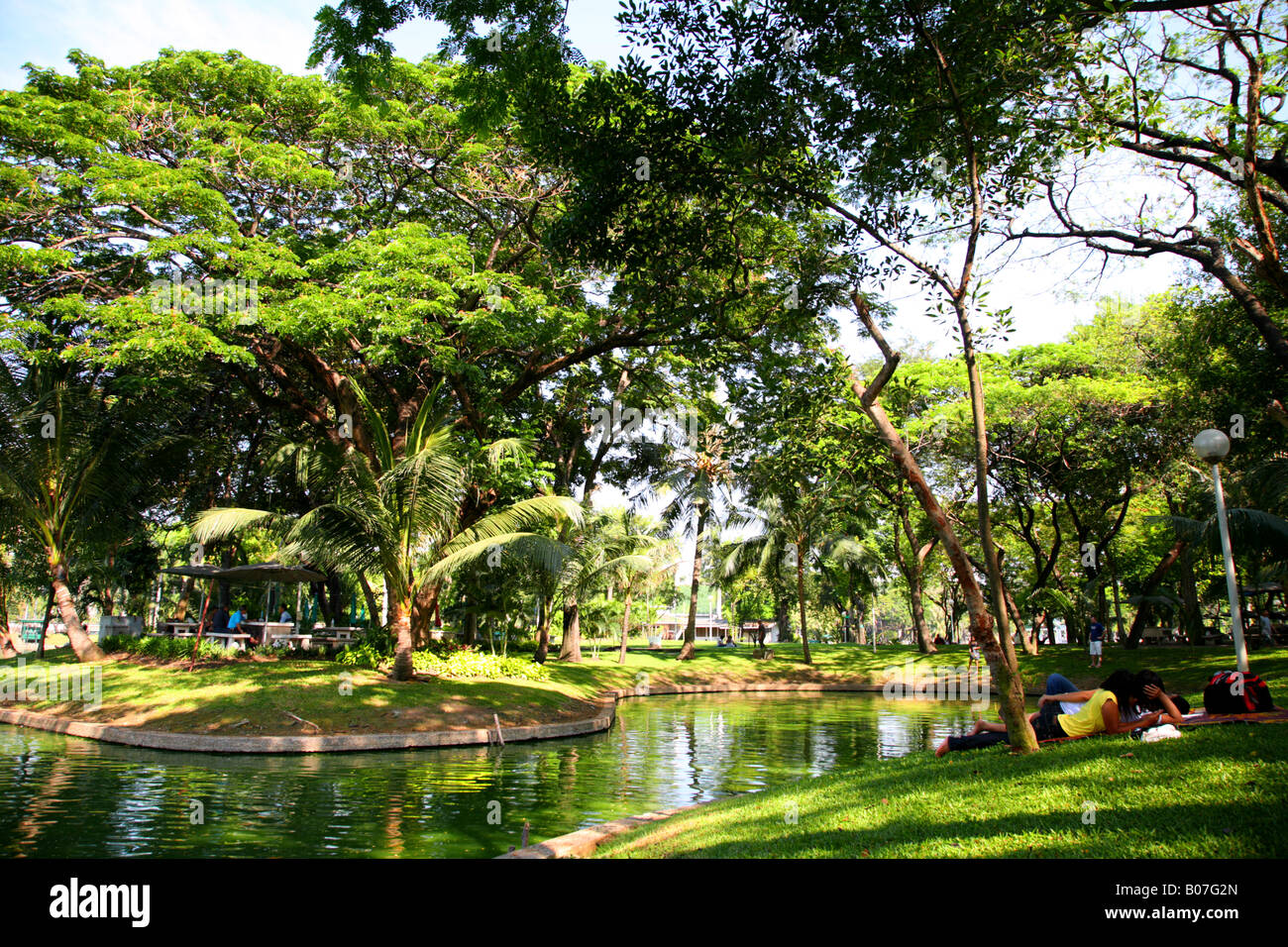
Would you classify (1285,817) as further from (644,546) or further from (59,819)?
(644,546)

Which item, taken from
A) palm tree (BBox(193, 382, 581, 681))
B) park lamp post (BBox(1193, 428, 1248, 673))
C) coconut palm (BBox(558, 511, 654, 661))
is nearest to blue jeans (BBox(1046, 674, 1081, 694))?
park lamp post (BBox(1193, 428, 1248, 673))

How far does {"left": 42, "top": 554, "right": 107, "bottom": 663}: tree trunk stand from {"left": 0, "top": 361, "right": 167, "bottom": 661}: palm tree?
0.07 feet

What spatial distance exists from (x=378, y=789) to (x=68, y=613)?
14.7 meters

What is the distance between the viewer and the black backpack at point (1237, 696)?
315 inches

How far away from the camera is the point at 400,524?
725 inches

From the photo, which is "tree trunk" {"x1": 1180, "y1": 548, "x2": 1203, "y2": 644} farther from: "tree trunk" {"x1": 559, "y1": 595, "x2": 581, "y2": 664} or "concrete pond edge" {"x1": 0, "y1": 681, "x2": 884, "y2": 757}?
"tree trunk" {"x1": 559, "y1": 595, "x2": 581, "y2": 664}

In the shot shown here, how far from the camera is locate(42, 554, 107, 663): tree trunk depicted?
2041 centimetres

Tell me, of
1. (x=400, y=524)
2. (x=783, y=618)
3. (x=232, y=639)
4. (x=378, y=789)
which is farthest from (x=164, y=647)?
(x=783, y=618)

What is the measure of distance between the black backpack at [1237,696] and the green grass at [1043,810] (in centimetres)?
81

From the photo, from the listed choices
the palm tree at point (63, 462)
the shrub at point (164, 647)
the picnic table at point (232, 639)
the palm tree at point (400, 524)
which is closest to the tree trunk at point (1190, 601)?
the palm tree at point (400, 524)

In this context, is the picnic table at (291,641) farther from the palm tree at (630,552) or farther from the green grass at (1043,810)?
the green grass at (1043,810)

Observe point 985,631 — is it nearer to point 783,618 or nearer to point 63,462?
point 63,462
